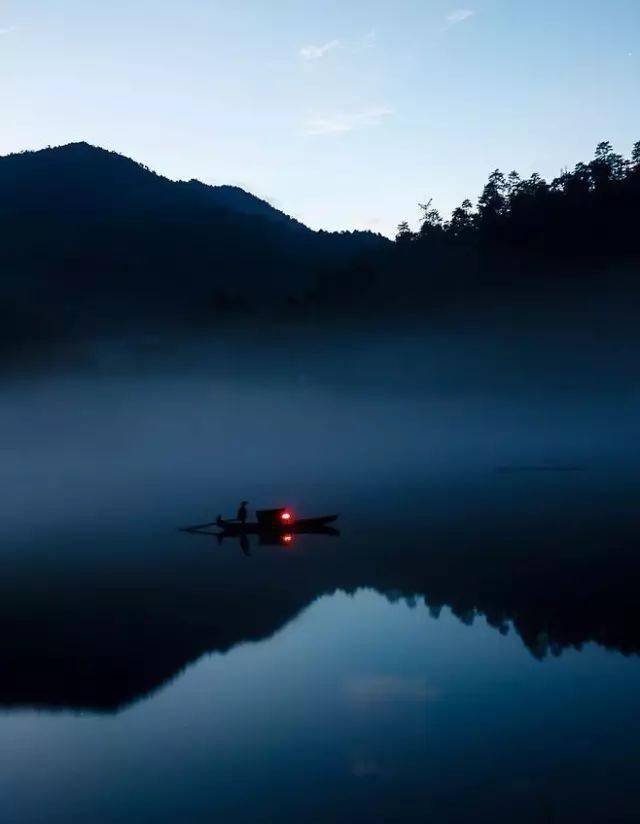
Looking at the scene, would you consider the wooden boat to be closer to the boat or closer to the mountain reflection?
the boat

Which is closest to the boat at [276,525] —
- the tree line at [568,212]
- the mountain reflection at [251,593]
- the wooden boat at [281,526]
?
the wooden boat at [281,526]

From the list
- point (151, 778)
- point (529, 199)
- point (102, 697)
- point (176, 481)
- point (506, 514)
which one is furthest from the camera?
point (529, 199)

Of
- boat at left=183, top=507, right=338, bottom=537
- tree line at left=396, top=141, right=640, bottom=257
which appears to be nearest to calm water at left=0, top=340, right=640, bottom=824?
boat at left=183, top=507, right=338, bottom=537

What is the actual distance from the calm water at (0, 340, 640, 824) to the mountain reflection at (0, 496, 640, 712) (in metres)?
0.15

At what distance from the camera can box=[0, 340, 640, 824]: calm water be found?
15.9m

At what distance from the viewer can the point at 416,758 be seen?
16.9m

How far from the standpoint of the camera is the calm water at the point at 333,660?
1586 cm

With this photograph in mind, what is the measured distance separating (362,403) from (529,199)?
53.9m

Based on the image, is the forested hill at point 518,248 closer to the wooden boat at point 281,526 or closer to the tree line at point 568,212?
the tree line at point 568,212

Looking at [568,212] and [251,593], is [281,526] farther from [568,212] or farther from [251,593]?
[568,212]

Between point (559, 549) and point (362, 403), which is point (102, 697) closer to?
point (559, 549)

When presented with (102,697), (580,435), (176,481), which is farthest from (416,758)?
(580,435)

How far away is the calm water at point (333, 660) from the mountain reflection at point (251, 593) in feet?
0.49

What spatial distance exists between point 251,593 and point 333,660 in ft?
33.4
